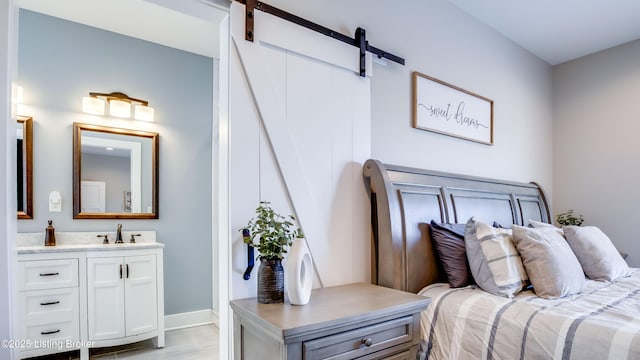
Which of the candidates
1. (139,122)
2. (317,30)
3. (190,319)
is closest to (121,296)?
(190,319)

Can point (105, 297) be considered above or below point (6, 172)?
below

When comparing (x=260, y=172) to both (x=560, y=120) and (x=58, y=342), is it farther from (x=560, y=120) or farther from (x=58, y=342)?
(x=560, y=120)

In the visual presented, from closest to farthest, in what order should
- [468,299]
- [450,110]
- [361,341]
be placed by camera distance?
[361,341]
[468,299]
[450,110]

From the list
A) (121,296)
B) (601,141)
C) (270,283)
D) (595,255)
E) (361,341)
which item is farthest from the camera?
(601,141)

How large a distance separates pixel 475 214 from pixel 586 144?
203 cm

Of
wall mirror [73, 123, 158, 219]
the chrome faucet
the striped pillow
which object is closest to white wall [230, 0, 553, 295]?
the striped pillow

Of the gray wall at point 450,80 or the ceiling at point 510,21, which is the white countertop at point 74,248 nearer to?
the ceiling at point 510,21

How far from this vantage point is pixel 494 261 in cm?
181

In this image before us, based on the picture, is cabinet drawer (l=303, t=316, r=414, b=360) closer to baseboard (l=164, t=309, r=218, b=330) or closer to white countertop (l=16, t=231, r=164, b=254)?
white countertop (l=16, t=231, r=164, b=254)

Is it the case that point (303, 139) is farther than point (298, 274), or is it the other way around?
point (303, 139)

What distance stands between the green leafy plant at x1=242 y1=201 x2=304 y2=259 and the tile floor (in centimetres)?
168

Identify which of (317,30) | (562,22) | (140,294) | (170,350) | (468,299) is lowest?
(170,350)

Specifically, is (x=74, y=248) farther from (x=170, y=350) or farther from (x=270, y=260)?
(x=270, y=260)

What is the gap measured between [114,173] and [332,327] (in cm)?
282
